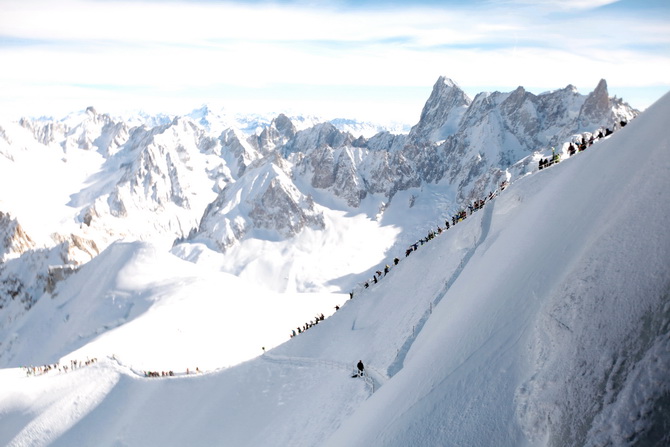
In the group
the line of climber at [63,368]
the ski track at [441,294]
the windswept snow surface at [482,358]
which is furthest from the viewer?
the line of climber at [63,368]

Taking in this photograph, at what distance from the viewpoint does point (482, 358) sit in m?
15.6

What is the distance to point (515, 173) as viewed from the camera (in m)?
179

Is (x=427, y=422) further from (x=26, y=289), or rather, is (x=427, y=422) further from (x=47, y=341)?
(x=26, y=289)

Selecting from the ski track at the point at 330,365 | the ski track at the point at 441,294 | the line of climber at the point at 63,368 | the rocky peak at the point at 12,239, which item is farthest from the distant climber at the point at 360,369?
the rocky peak at the point at 12,239

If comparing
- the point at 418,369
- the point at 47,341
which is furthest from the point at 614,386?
the point at 47,341

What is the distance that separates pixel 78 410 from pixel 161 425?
11.4 meters

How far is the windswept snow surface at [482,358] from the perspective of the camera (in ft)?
39.2

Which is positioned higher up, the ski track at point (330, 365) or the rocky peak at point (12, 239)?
the ski track at point (330, 365)

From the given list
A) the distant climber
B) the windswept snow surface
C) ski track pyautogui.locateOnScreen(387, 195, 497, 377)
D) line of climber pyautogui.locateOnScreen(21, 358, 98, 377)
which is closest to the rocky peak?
line of climber pyautogui.locateOnScreen(21, 358, 98, 377)

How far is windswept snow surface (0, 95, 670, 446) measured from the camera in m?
12.0

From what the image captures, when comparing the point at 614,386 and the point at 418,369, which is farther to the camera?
the point at 418,369

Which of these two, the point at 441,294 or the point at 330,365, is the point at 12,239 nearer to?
the point at 330,365

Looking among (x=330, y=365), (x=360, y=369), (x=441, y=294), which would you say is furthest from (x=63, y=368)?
(x=441, y=294)

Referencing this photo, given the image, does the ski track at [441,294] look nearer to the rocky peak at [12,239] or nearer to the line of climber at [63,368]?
the line of climber at [63,368]
